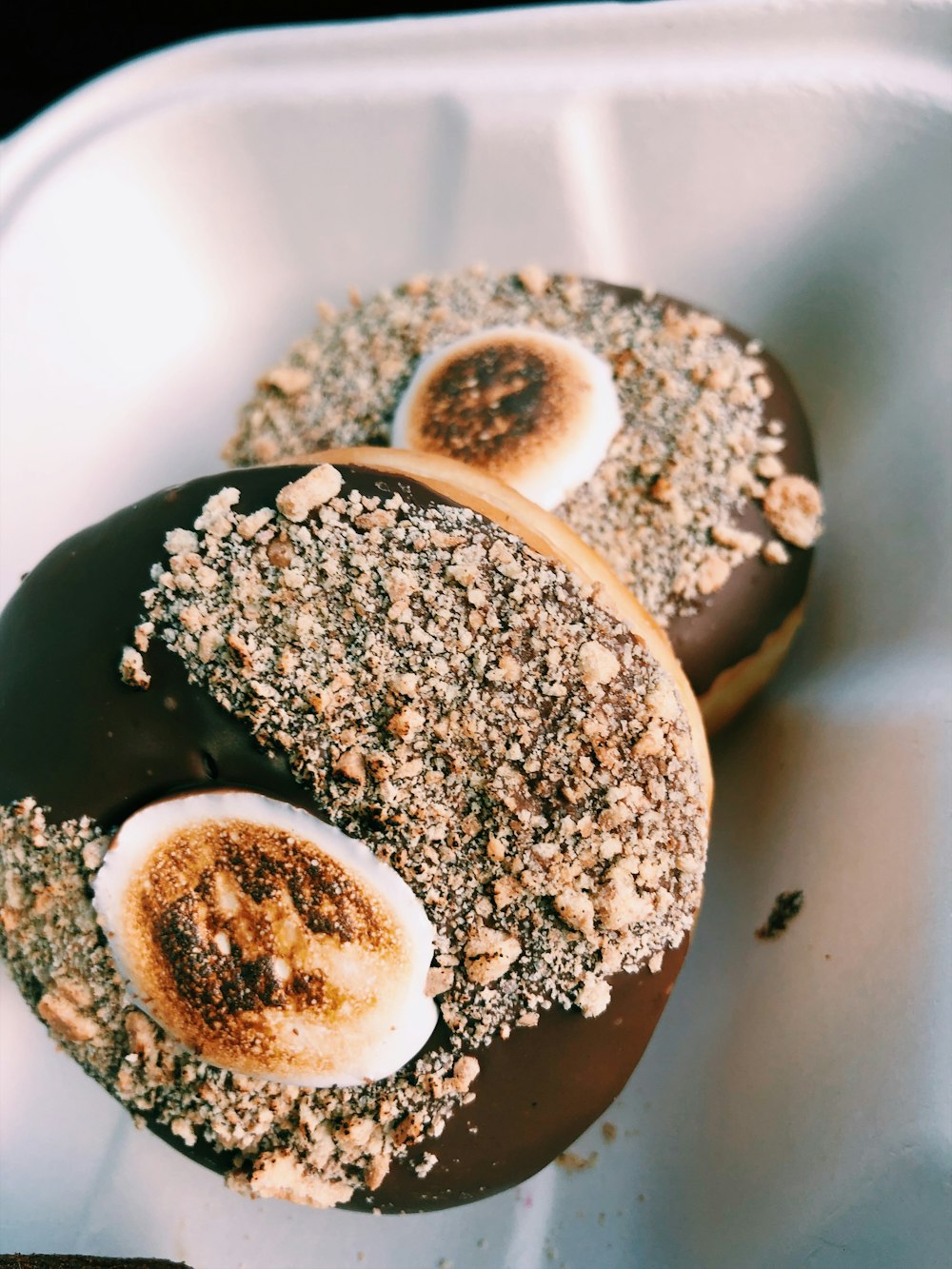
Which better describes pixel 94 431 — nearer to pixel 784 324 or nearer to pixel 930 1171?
pixel 784 324

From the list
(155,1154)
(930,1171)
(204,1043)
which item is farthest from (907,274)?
(155,1154)

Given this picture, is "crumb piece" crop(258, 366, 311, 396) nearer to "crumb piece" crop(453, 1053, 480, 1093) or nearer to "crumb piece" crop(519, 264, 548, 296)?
"crumb piece" crop(519, 264, 548, 296)

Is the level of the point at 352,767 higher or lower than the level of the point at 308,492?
lower

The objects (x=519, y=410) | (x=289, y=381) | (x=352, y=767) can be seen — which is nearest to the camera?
(x=352, y=767)

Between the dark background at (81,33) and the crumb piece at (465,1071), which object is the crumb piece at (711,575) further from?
the dark background at (81,33)

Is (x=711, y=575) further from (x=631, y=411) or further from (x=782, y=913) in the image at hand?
(x=782, y=913)

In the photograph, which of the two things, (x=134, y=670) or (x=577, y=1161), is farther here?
(x=577, y=1161)

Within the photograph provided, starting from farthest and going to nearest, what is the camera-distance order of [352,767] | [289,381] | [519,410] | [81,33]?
[81,33] → [289,381] → [519,410] → [352,767]

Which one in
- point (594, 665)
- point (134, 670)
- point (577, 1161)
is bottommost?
point (577, 1161)

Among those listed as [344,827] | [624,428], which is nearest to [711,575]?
[624,428]
